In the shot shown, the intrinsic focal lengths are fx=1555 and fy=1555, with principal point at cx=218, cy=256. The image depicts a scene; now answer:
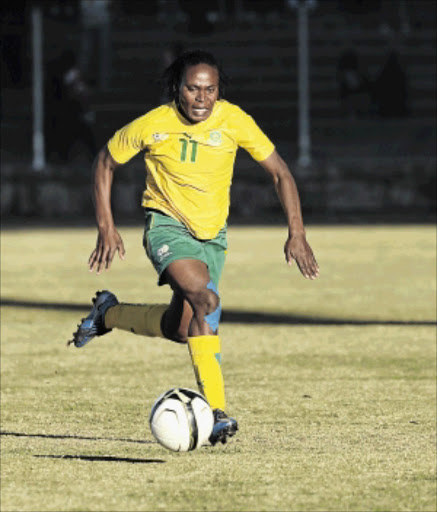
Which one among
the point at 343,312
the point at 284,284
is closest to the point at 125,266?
the point at 284,284

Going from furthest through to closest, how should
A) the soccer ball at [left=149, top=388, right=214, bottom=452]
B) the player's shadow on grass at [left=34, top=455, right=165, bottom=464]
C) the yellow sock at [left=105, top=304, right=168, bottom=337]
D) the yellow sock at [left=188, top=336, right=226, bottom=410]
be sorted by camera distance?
the yellow sock at [left=105, top=304, right=168, bottom=337], the yellow sock at [left=188, top=336, right=226, bottom=410], the player's shadow on grass at [left=34, top=455, right=165, bottom=464], the soccer ball at [left=149, top=388, right=214, bottom=452]

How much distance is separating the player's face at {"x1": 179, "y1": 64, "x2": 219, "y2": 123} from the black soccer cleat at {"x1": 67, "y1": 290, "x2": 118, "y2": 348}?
1.81 metres

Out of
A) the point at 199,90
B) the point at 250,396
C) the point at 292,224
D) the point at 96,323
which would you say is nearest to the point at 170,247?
the point at 292,224

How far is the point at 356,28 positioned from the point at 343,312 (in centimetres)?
1912

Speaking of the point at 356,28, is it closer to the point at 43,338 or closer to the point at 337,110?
the point at 337,110

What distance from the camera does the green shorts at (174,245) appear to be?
7.09 m

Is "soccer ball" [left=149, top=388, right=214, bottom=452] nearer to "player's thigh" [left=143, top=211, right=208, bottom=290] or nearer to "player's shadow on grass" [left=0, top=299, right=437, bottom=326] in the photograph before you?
"player's thigh" [left=143, top=211, right=208, bottom=290]

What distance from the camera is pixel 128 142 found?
7.15 m

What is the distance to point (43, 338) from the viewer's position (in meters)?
11.6

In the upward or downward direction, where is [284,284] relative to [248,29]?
downward

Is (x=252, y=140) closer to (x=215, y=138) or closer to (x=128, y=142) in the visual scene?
(x=215, y=138)

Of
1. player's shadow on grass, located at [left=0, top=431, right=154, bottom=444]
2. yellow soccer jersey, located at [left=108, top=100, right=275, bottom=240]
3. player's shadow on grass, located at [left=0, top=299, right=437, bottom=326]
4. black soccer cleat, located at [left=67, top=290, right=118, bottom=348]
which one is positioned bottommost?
player's shadow on grass, located at [left=0, top=299, right=437, bottom=326]

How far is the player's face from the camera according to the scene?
700 centimetres

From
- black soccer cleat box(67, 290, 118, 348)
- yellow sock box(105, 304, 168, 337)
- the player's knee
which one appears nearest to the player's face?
the player's knee
